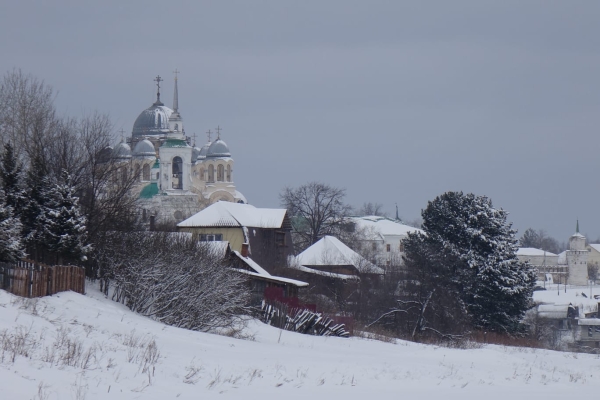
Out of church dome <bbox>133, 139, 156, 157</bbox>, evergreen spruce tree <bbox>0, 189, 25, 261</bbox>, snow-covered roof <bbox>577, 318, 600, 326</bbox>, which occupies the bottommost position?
snow-covered roof <bbox>577, 318, 600, 326</bbox>

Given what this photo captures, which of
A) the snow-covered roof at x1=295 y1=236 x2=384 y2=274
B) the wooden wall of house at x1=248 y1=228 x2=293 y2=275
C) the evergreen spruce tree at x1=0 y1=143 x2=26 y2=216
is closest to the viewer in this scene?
the evergreen spruce tree at x1=0 y1=143 x2=26 y2=216

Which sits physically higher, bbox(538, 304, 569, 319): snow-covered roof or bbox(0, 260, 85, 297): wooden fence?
bbox(0, 260, 85, 297): wooden fence

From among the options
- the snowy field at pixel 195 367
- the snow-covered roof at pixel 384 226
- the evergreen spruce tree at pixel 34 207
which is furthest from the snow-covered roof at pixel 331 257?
the snow-covered roof at pixel 384 226

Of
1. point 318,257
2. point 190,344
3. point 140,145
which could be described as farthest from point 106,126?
point 140,145

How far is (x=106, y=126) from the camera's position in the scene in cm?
3597

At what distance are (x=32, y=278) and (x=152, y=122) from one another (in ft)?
333

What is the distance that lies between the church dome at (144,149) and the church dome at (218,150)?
676cm

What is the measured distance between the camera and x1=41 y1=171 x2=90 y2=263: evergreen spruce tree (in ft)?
91.9

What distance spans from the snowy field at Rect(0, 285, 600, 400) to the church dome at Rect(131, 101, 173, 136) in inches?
3805

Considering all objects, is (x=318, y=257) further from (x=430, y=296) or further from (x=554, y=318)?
(x=554, y=318)

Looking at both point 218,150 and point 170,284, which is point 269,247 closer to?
point 170,284

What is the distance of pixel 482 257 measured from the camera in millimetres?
53344

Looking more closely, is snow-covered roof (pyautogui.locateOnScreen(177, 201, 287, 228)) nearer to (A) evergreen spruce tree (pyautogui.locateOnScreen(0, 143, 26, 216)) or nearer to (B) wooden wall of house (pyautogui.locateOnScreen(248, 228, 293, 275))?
(B) wooden wall of house (pyautogui.locateOnScreen(248, 228, 293, 275))

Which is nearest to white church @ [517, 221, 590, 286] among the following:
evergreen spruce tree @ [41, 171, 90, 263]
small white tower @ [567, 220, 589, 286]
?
small white tower @ [567, 220, 589, 286]
